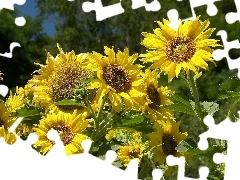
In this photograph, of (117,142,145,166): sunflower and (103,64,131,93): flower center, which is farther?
(117,142,145,166): sunflower

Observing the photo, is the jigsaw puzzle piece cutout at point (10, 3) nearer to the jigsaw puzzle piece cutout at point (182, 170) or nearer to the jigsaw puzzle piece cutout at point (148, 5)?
the jigsaw puzzle piece cutout at point (148, 5)

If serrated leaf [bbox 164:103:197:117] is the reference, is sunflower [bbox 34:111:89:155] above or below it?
below

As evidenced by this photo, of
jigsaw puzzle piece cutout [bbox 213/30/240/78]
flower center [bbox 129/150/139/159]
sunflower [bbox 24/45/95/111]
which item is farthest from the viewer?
flower center [bbox 129/150/139/159]

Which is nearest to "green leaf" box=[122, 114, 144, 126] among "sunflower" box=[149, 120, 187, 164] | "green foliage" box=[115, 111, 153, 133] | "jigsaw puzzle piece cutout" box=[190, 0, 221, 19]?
"green foliage" box=[115, 111, 153, 133]

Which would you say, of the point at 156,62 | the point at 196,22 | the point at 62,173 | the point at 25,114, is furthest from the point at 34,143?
the point at 196,22

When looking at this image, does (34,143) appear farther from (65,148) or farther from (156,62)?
(156,62)

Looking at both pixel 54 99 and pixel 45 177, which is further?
pixel 54 99

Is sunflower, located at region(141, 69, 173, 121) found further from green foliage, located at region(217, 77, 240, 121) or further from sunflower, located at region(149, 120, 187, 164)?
green foliage, located at region(217, 77, 240, 121)
